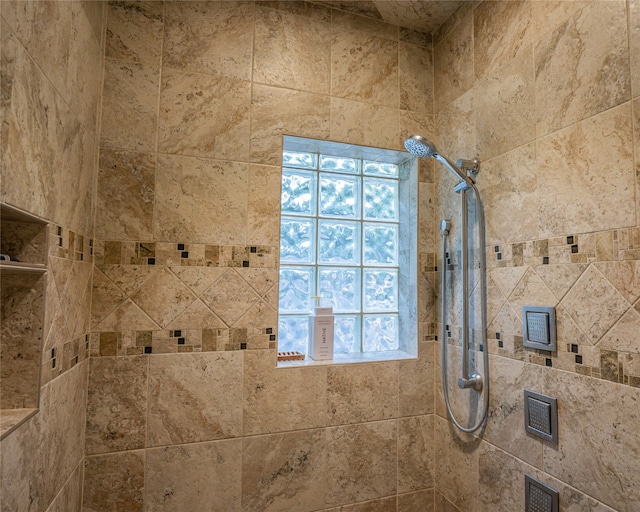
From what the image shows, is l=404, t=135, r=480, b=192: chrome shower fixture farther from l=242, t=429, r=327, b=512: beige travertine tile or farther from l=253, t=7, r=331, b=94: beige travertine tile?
l=242, t=429, r=327, b=512: beige travertine tile

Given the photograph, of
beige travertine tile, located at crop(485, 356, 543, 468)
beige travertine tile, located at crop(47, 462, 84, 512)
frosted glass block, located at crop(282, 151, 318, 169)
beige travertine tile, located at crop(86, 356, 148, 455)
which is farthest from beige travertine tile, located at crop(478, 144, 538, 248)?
beige travertine tile, located at crop(47, 462, 84, 512)

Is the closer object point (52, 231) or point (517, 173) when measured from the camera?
point (52, 231)

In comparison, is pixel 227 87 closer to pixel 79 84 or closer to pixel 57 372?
pixel 79 84

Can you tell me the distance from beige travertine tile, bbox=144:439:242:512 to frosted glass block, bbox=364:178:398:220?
4.07ft

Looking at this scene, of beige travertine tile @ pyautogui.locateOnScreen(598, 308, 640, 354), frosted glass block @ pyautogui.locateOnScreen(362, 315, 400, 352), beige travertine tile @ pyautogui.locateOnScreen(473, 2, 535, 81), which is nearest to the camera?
beige travertine tile @ pyautogui.locateOnScreen(598, 308, 640, 354)

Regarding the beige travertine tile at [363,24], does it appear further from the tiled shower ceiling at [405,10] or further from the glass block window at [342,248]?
the glass block window at [342,248]

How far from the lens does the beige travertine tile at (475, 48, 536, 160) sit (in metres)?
1.34

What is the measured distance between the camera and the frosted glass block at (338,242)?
1858 mm

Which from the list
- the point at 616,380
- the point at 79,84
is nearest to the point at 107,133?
the point at 79,84

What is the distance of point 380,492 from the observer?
164 cm

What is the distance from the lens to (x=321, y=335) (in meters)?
1.67

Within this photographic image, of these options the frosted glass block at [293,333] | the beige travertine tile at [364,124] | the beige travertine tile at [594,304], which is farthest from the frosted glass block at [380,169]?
the beige travertine tile at [594,304]

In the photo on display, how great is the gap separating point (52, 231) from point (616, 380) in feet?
5.20

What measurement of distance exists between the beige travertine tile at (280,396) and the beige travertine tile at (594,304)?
0.95 m
